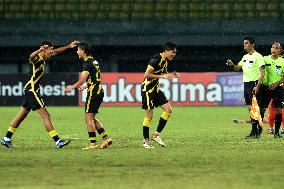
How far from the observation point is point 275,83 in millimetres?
18781

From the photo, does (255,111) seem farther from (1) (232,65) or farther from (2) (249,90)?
(1) (232,65)

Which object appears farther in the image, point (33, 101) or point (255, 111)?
point (255, 111)

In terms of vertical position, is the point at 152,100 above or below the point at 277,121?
above

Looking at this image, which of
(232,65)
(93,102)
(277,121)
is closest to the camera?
(93,102)

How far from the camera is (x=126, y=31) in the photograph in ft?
114

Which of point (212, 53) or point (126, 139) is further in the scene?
point (212, 53)

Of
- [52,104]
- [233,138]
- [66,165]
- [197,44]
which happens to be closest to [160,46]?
[197,44]

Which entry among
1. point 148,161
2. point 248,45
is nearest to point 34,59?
point 148,161

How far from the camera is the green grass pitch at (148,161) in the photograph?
10.5m

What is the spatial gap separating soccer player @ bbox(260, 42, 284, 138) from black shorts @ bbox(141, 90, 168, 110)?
3.44 meters

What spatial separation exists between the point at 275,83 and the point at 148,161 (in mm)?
6338

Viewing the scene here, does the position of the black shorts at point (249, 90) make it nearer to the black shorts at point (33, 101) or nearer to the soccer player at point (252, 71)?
the soccer player at point (252, 71)

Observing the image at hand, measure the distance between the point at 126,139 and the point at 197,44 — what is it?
17.3m

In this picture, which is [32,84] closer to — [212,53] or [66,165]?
[66,165]
